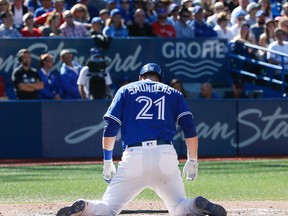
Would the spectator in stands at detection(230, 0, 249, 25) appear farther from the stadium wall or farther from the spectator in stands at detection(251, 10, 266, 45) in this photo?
the stadium wall

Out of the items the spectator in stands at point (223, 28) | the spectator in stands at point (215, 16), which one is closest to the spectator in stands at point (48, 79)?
the spectator in stands at point (223, 28)

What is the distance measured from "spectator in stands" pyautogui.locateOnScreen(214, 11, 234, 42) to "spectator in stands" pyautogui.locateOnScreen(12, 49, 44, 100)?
4849 millimetres

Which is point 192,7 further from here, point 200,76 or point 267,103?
point 267,103

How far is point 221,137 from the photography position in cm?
1709

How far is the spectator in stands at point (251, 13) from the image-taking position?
2031 cm

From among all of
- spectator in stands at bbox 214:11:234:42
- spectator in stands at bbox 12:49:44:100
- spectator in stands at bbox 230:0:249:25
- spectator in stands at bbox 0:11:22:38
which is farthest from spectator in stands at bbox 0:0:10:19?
spectator in stands at bbox 230:0:249:25

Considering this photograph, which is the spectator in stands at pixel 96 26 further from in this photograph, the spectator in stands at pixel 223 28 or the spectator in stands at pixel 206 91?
the spectator in stands at pixel 223 28

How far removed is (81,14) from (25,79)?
2.90m

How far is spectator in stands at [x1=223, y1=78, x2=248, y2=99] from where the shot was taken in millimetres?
18203

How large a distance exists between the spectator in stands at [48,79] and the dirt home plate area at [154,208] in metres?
6.85

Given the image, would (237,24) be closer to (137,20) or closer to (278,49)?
(278,49)

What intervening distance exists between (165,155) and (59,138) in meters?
9.27

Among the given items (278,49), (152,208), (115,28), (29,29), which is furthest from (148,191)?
(278,49)

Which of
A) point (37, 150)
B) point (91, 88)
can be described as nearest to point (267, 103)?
point (91, 88)
